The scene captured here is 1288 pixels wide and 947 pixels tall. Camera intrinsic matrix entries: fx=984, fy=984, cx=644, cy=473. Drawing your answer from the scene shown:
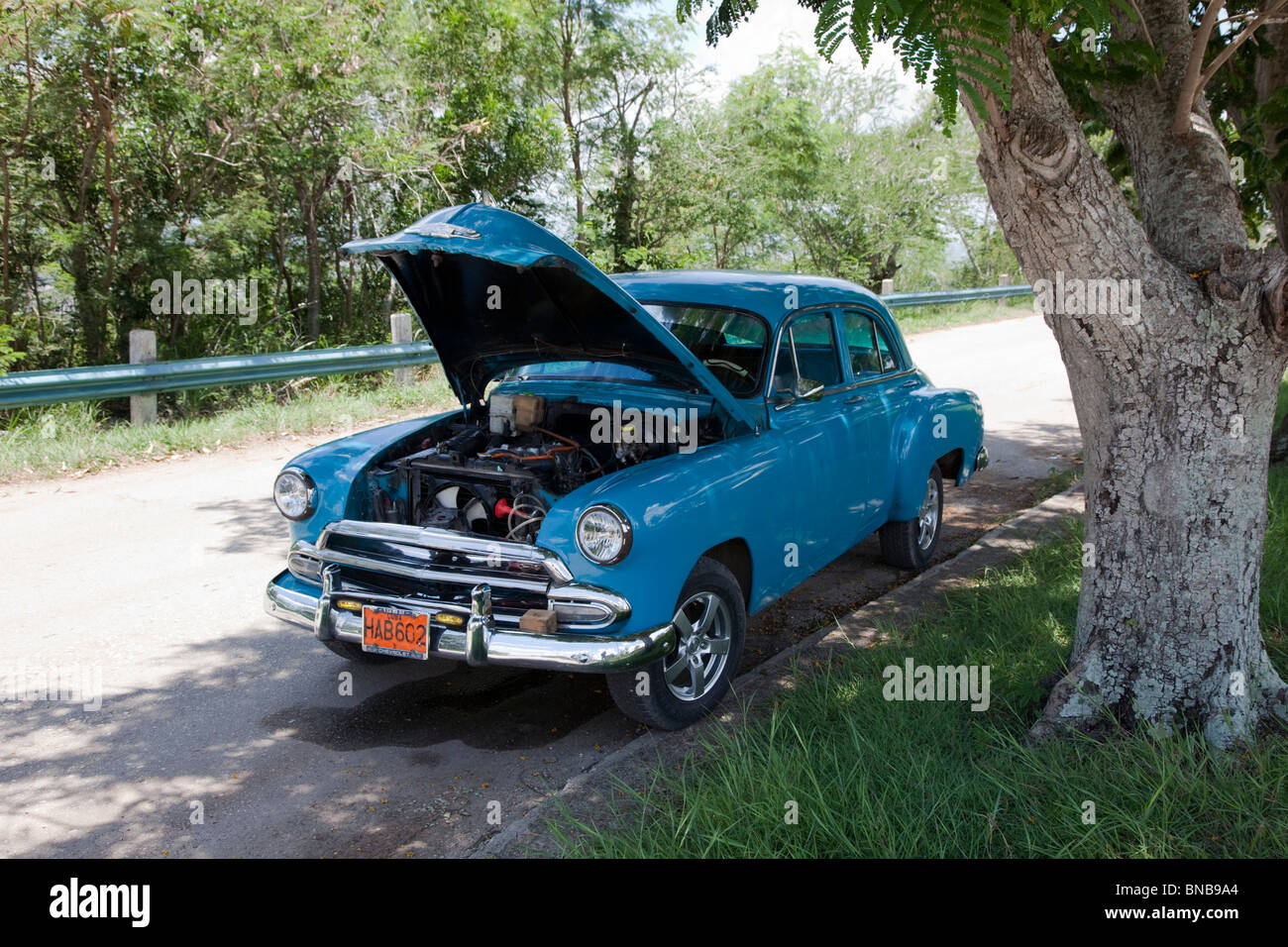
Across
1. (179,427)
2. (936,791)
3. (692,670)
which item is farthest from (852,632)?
(179,427)

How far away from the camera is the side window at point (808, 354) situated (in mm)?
4930

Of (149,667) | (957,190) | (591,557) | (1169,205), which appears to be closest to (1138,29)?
(1169,205)

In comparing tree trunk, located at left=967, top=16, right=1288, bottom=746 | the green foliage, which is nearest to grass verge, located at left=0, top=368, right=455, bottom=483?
the green foliage

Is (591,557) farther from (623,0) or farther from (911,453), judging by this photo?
(623,0)

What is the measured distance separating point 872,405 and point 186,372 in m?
6.79

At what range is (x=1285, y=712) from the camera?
11.7 ft

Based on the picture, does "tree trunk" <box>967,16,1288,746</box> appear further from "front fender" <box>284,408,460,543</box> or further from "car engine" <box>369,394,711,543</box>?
"front fender" <box>284,408,460,543</box>

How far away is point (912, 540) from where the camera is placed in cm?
605

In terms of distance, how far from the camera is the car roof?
506cm

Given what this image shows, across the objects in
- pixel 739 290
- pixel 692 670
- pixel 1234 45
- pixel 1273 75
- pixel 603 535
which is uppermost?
pixel 1273 75

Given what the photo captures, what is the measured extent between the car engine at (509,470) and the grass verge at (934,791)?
1.27m

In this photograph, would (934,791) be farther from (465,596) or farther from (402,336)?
(402,336)

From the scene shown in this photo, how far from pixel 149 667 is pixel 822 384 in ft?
11.7
